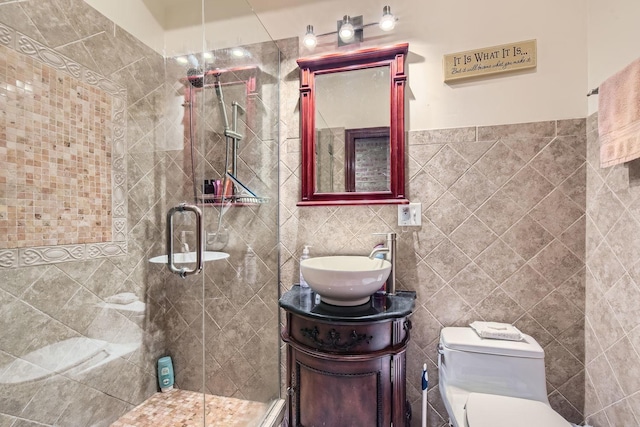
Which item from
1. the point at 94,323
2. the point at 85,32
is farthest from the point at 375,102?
the point at 94,323

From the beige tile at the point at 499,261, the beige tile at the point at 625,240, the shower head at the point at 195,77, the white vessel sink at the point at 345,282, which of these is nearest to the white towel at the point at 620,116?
the beige tile at the point at 625,240

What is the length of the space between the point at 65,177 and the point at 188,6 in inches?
49.1

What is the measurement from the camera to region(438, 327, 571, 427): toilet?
1.13m

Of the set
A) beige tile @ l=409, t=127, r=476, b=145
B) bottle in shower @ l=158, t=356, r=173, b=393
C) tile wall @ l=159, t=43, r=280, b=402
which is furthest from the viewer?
bottle in shower @ l=158, t=356, r=173, b=393

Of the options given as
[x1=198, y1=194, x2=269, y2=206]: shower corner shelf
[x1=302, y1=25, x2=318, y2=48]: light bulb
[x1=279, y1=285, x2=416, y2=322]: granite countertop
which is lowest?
[x1=279, y1=285, x2=416, y2=322]: granite countertop

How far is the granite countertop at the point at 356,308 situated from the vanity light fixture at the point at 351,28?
1470 millimetres

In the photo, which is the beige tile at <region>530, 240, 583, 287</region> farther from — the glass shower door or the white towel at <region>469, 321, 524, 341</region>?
the glass shower door

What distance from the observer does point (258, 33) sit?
5.73 feet

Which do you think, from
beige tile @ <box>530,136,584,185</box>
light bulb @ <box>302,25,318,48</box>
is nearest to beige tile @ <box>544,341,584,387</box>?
beige tile @ <box>530,136,584,185</box>

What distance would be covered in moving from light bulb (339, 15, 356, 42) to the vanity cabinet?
150 cm

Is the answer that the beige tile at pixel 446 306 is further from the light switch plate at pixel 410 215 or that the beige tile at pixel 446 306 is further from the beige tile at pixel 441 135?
the beige tile at pixel 441 135

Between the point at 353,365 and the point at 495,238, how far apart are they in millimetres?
986

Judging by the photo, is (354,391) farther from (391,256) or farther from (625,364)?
(625,364)

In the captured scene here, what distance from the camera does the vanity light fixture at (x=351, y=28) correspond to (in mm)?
1561
